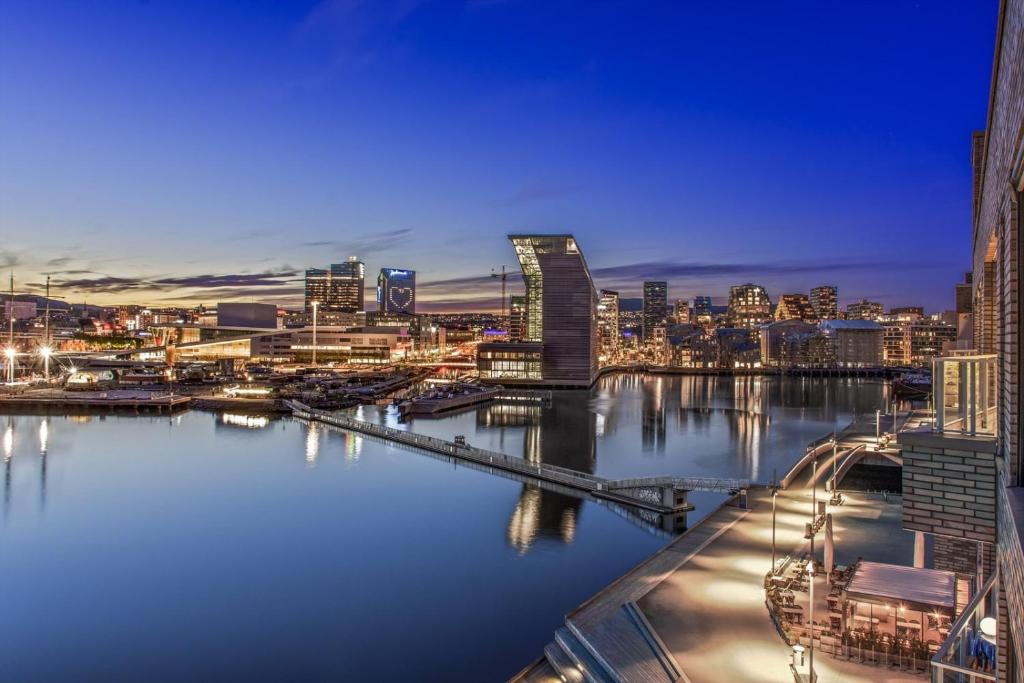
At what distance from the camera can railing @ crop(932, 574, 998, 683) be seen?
3.55m

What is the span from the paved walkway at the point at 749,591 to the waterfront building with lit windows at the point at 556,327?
4643cm

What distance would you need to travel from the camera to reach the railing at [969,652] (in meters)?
3.55

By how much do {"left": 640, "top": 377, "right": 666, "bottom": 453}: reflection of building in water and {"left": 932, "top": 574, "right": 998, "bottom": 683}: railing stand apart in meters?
25.0

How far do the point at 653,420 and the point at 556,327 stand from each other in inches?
922

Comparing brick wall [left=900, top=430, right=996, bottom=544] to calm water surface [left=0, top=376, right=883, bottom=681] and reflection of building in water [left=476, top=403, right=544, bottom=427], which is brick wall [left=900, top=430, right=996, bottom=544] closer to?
calm water surface [left=0, top=376, right=883, bottom=681]

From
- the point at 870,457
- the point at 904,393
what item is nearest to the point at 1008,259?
the point at 870,457

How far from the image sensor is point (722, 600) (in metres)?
10.5

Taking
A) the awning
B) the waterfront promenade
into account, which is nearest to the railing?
the awning


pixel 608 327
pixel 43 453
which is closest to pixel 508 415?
pixel 43 453

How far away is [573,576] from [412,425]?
25.0m

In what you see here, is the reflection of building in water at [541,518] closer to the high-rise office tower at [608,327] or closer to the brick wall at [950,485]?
the brick wall at [950,485]

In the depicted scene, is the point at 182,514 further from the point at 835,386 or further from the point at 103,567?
the point at 835,386

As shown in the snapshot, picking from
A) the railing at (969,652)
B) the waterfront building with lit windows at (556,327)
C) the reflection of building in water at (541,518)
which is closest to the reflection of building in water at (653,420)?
the waterfront building with lit windows at (556,327)

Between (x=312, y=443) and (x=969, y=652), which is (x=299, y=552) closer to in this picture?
(x=969, y=652)
